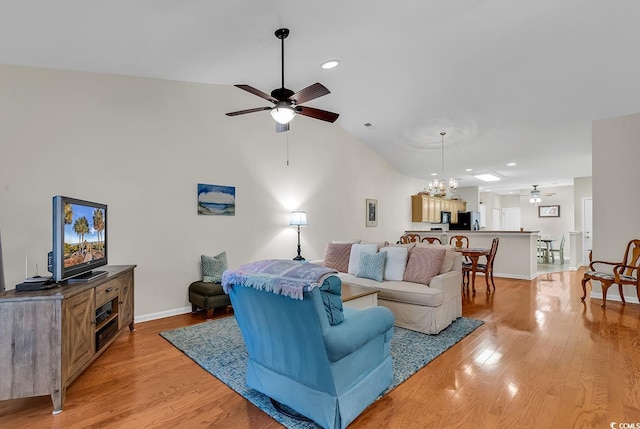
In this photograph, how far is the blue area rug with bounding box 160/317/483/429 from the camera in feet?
7.41

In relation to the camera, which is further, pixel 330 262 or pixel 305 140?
pixel 305 140

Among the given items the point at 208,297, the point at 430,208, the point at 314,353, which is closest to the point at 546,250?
the point at 430,208

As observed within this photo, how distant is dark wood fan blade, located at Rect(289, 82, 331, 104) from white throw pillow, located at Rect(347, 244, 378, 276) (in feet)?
7.12

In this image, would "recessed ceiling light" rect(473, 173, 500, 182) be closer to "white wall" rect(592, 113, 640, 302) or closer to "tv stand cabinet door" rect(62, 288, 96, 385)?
"white wall" rect(592, 113, 640, 302)

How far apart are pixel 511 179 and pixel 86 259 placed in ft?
33.1

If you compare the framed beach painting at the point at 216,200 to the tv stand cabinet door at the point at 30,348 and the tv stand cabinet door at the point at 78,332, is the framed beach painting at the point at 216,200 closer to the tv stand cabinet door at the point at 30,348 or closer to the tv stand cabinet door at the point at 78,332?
the tv stand cabinet door at the point at 78,332

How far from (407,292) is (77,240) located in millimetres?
3128

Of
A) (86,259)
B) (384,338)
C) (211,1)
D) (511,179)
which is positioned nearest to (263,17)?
(211,1)

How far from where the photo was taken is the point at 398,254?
158 inches

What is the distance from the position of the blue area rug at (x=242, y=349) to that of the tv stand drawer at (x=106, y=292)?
73cm

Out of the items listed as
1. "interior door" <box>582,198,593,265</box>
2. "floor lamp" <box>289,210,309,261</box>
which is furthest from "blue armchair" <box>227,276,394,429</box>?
"interior door" <box>582,198,593,265</box>

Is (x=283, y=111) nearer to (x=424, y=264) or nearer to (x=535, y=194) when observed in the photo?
(x=424, y=264)

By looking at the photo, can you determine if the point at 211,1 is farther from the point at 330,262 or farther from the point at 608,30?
the point at 608,30

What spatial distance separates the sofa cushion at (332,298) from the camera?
178 cm
